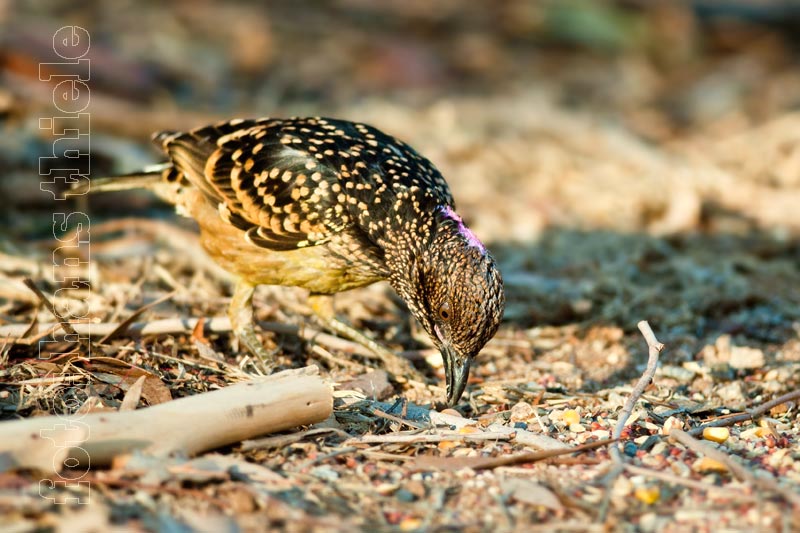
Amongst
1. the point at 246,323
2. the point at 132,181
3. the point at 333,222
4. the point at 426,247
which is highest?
the point at 132,181

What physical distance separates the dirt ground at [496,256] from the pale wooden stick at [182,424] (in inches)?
3.4

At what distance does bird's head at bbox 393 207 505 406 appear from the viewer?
4930 mm

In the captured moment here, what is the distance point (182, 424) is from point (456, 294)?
5.61ft

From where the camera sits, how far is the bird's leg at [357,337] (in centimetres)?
567

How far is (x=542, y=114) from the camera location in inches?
426

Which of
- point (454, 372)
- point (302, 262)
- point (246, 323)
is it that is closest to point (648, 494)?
point (454, 372)

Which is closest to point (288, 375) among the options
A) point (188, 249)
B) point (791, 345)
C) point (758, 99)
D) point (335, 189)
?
point (335, 189)

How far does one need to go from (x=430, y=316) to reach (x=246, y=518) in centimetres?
196

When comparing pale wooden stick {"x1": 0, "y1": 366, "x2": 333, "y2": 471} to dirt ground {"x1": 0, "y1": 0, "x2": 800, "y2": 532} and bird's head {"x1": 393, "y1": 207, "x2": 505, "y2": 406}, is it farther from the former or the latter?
bird's head {"x1": 393, "y1": 207, "x2": 505, "y2": 406}

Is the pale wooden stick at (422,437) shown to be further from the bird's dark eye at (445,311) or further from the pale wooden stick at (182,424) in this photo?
the bird's dark eye at (445,311)

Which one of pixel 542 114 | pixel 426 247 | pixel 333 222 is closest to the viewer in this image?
pixel 426 247

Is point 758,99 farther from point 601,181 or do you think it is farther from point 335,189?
point 335,189

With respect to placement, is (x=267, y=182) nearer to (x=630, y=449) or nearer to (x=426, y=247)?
(x=426, y=247)

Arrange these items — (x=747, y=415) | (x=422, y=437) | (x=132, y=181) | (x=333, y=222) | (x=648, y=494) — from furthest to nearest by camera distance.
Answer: (x=132, y=181)
(x=333, y=222)
(x=747, y=415)
(x=422, y=437)
(x=648, y=494)
